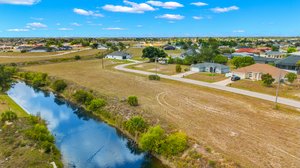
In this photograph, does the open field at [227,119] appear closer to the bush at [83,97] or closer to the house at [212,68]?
the bush at [83,97]

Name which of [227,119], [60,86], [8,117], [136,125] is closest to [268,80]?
[227,119]

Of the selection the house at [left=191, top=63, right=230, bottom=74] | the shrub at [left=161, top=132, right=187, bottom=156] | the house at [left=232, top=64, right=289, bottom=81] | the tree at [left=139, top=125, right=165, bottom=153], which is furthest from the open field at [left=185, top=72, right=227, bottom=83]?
the shrub at [left=161, top=132, right=187, bottom=156]

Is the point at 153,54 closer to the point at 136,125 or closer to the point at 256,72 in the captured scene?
the point at 256,72

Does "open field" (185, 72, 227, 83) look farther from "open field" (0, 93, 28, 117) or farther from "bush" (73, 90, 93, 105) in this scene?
"open field" (0, 93, 28, 117)

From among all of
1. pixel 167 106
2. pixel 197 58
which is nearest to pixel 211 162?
pixel 167 106

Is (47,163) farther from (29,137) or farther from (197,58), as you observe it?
(197,58)
